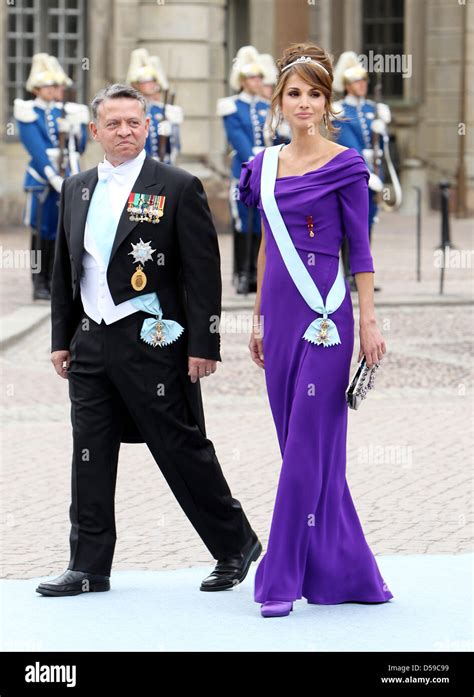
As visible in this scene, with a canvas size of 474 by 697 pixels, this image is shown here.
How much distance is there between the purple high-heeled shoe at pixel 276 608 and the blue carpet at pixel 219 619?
24 mm

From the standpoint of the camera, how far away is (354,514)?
5820mm

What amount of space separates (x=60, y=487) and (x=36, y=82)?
8.86 metres

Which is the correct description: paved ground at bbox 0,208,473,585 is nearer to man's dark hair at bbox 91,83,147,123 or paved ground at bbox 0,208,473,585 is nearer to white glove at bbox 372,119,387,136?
man's dark hair at bbox 91,83,147,123

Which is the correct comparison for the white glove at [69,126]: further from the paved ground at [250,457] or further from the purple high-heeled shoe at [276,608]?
the purple high-heeled shoe at [276,608]

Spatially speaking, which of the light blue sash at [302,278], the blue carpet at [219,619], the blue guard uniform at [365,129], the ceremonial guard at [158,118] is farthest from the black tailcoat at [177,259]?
the blue guard uniform at [365,129]

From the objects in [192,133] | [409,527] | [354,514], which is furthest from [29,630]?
[192,133]

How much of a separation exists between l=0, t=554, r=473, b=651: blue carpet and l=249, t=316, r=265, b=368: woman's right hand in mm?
790

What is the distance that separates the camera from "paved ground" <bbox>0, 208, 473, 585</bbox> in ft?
23.5

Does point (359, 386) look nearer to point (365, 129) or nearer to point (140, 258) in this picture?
point (140, 258)

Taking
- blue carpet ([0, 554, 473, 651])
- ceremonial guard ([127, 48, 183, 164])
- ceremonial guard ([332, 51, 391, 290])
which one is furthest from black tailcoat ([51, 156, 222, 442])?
ceremonial guard ([332, 51, 391, 290])

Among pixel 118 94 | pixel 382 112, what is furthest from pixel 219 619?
pixel 382 112

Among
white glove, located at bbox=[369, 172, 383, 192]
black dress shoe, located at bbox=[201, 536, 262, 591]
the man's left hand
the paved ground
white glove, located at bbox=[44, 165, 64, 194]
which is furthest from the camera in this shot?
white glove, located at bbox=[369, 172, 383, 192]

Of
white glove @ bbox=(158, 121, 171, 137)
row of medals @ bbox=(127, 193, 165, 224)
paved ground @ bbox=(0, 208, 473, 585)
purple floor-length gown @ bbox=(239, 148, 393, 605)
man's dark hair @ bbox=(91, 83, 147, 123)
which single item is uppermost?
man's dark hair @ bbox=(91, 83, 147, 123)

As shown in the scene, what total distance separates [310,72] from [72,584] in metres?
1.86
